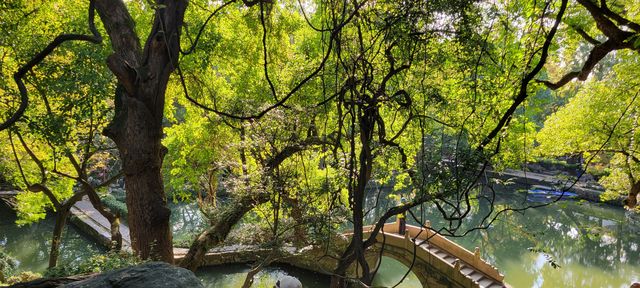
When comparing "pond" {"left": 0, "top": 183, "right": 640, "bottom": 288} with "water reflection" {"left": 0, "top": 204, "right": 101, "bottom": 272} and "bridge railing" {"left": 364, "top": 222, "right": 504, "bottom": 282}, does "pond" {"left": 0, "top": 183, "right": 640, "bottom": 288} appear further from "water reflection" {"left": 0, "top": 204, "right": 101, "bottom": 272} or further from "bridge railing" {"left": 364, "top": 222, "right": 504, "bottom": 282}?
"bridge railing" {"left": 364, "top": 222, "right": 504, "bottom": 282}

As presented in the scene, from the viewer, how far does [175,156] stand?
10.4 meters

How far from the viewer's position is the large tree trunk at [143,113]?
408cm

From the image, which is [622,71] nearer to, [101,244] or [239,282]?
[239,282]

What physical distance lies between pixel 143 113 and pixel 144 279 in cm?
291

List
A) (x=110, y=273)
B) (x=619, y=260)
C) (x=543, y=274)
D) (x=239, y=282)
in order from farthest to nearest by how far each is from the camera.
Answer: (x=619, y=260)
(x=543, y=274)
(x=239, y=282)
(x=110, y=273)

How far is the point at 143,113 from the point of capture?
13.6 feet

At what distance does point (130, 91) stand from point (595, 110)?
8.57 metres

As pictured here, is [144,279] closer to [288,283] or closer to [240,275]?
[288,283]

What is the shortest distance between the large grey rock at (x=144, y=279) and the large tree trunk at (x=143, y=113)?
256 centimetres

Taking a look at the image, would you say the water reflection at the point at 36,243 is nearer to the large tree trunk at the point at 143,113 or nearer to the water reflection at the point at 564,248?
the large tree trunk at the point at 143,113

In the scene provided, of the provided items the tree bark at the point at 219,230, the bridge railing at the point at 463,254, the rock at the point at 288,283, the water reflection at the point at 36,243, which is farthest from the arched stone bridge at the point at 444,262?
the water reflection at the point at 36,243

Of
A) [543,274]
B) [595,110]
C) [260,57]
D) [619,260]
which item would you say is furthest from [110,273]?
[619,260]

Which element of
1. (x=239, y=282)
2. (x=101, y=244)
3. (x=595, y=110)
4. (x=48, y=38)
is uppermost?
(x=48, y=38)

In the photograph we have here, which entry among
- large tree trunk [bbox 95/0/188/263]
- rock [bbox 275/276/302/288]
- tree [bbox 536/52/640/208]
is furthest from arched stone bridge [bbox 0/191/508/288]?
rock [bbox 275/276/302/288]
